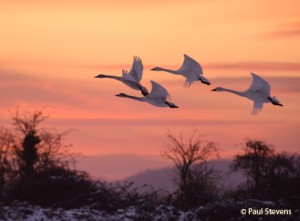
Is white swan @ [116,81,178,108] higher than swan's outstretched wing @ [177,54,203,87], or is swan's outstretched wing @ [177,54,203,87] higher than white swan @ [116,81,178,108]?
swan's outstretched wing @ [177,54,203,87]

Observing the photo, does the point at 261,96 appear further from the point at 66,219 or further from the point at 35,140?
the point at 35,140

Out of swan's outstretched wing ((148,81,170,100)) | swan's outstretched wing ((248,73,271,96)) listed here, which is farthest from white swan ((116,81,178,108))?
swan's outstretched wing ((248,73,271,96))

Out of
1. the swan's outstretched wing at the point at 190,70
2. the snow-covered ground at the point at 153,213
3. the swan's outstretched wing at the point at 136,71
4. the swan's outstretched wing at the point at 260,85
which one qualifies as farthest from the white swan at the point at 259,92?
the snow-covered ground at the point at 153,213

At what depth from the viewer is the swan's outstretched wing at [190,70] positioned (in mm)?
26166

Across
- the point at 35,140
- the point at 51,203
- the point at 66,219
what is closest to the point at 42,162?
the point at 35,140

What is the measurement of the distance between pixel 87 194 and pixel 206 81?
7.92 metres

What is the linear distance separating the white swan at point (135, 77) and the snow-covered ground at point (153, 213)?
5.02 metres

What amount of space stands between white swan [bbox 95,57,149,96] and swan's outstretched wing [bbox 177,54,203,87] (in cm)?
107

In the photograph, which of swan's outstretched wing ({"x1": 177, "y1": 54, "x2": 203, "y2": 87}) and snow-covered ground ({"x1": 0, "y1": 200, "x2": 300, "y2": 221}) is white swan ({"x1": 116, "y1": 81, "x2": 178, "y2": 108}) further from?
snow-covered ground ({"x1": 0, "y1": 200, "x2": 300, "y2": 221})

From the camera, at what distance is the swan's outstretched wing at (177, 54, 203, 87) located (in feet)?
85.8

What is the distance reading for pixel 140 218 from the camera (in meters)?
30.4

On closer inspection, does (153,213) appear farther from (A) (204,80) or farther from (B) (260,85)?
(B) (260,85)

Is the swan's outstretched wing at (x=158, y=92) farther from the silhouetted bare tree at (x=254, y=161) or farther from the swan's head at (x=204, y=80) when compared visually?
the silhouetted bare tree at (x=254, y=161)

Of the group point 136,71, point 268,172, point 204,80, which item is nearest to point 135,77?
point 136,71
